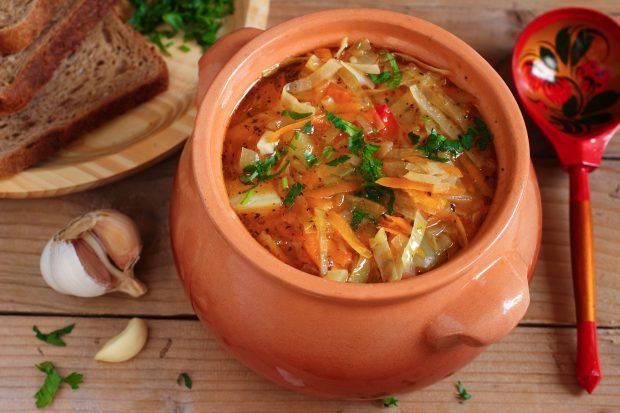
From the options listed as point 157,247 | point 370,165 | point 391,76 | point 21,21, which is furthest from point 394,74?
point 21,21

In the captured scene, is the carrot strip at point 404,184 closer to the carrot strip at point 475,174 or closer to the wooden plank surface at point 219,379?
the carrot strip at point 475,174

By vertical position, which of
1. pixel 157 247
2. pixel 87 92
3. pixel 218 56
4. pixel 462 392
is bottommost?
pixel 462 392

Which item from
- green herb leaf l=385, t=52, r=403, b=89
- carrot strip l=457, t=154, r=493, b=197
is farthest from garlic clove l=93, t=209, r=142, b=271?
carrot strip l=457, t=154, r=493, b=197

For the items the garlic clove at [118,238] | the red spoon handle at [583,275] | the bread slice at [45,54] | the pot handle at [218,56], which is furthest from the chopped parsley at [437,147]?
the bread slice at [45,54]

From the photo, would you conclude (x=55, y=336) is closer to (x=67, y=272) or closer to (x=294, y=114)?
(x=67, y=272)

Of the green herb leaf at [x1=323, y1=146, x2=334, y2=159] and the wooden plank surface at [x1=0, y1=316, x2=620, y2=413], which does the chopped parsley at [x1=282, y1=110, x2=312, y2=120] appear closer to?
the green herb leaf at [x1=323, y1=146, x2=334, y2=159]

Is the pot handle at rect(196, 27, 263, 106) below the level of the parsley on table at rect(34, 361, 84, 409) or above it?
above
